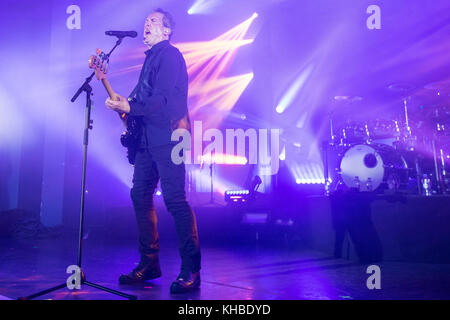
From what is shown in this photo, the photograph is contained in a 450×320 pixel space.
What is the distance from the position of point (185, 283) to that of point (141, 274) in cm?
43

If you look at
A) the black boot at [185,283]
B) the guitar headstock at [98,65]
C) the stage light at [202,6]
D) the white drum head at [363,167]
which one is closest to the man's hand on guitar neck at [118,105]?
the guitar headstock at [98,65]

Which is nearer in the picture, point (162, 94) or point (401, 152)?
point (162, 94)

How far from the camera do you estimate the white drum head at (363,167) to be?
198 inches

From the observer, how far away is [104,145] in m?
8.05

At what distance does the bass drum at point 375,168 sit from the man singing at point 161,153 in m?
3.11

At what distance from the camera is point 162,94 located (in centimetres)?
232

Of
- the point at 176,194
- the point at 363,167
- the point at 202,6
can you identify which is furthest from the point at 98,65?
the point at 202,6

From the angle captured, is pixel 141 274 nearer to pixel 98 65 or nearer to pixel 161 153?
pixel 161 153

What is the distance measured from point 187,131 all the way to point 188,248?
2.52ft

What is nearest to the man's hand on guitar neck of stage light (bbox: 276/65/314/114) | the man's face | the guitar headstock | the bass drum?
the guitar headstock

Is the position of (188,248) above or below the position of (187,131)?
below

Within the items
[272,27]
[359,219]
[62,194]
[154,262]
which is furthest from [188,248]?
[272,27]
